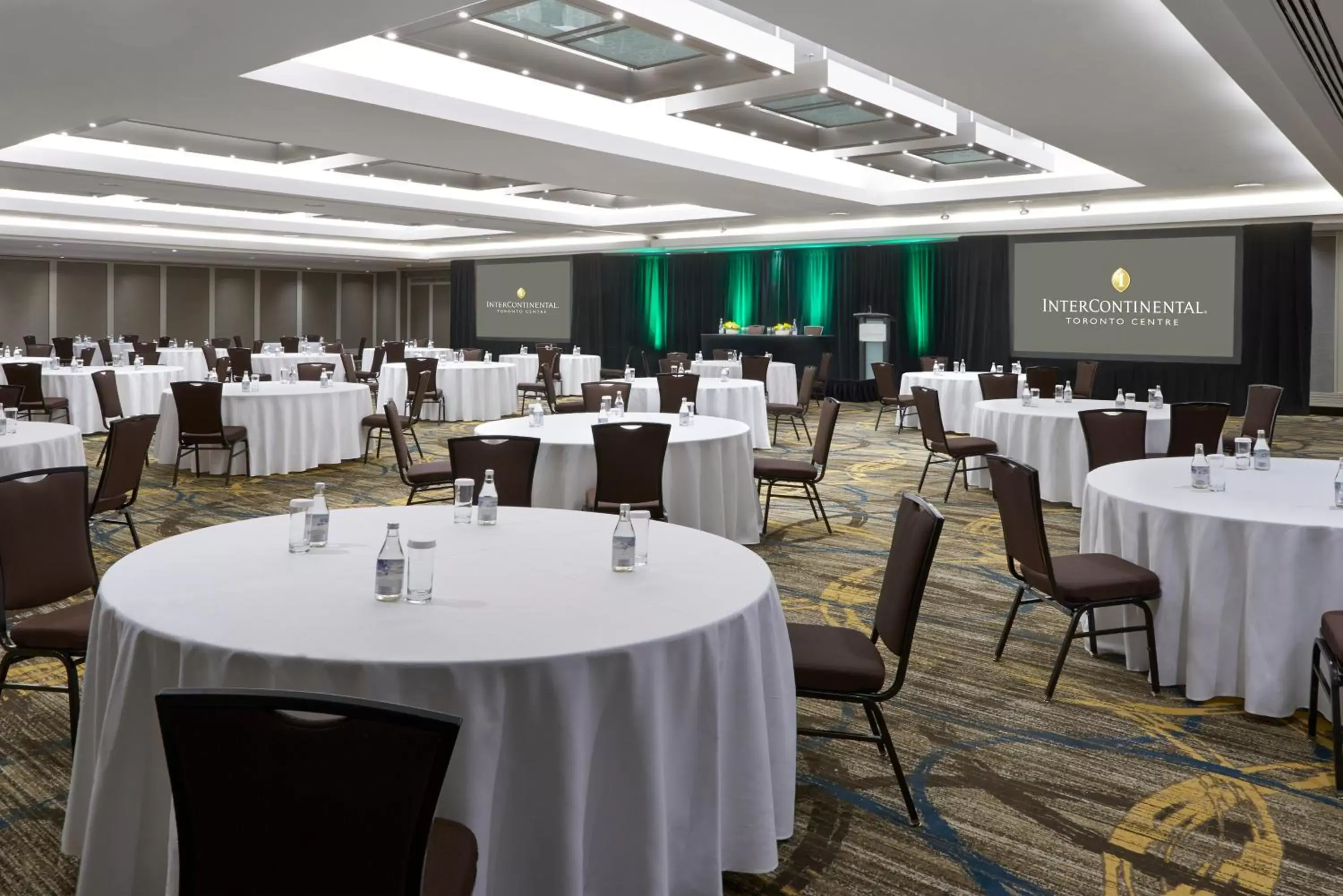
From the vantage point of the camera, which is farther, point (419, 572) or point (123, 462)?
point (123, 462)

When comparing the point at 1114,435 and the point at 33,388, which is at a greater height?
the point at 33,388

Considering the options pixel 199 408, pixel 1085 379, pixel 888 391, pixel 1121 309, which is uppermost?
pixel 1121 309

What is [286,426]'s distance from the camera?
1009cm

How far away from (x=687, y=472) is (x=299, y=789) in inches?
192

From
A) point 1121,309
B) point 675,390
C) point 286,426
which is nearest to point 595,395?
point 675,390

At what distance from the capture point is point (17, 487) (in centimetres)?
363

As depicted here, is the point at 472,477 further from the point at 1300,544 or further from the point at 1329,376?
the point at 1329,376

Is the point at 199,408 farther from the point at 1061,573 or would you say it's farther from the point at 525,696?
the point at 525,696

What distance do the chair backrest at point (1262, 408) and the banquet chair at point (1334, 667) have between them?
5.59 meters

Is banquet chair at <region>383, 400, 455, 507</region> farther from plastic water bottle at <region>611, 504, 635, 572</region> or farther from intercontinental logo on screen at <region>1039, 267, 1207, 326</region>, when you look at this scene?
intercontinental logo on screen at <region>1039, 267, 1207, 326</region>

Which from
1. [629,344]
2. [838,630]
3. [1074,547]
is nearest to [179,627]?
[838,630]

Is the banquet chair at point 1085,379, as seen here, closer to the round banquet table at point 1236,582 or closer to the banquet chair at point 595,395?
the banquet chair at point 595,395

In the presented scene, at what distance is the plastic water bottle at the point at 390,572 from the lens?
2752mm

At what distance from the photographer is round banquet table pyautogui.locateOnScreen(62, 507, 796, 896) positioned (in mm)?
2305
